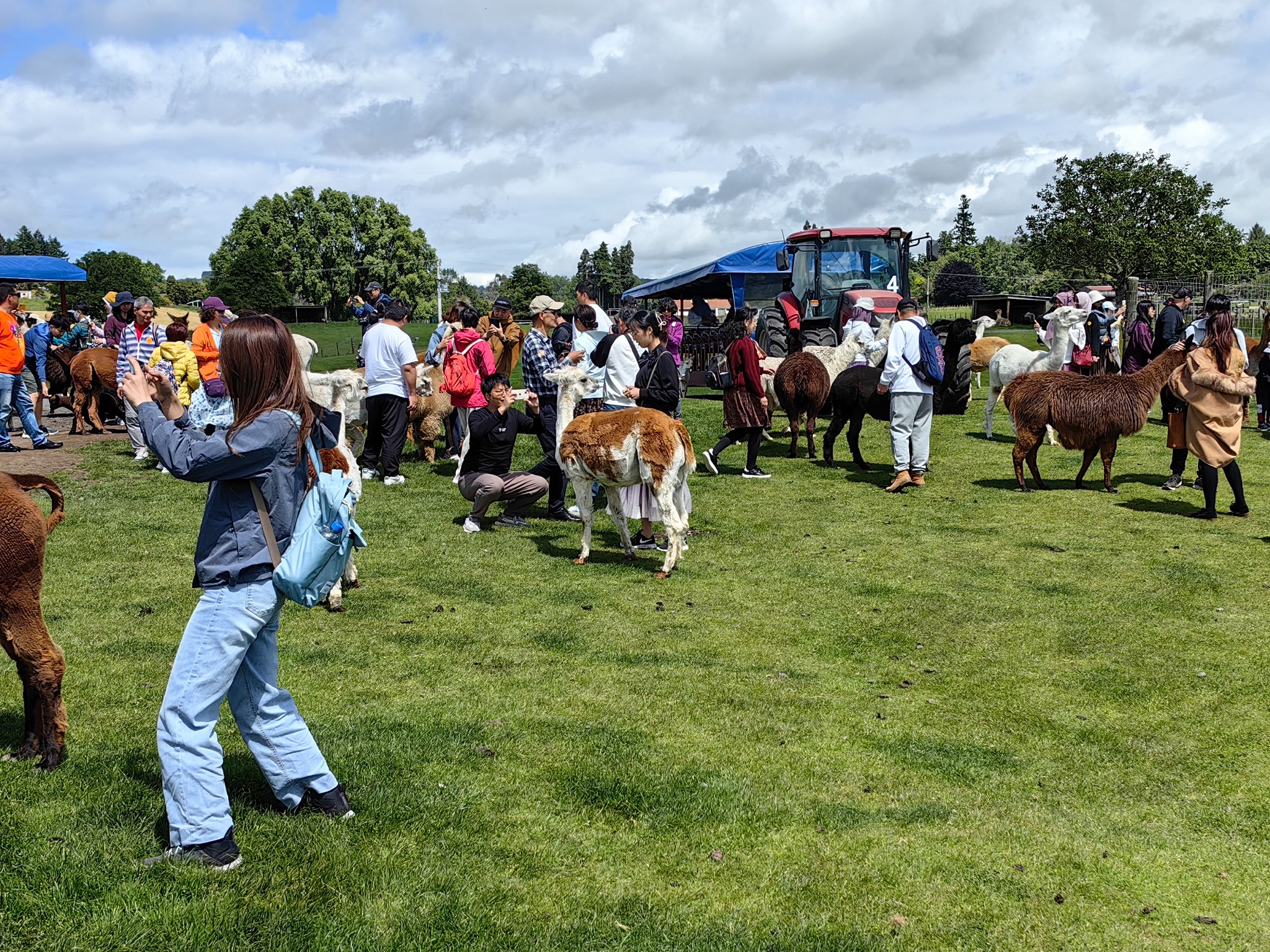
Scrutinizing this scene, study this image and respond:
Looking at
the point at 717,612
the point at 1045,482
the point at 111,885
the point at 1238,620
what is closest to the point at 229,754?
the point at 111,885

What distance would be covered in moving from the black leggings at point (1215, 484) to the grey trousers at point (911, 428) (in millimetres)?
2741

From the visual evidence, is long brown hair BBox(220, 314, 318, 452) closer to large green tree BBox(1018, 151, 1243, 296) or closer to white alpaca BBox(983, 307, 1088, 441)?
white alpaca BBox(983, 307, 1088, 441)

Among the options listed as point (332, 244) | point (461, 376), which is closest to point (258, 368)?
point (461, 376)

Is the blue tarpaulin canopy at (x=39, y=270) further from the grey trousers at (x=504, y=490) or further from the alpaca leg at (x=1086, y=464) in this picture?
the alpaca leg at (x=1086, y=464)

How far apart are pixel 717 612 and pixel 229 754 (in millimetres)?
3556

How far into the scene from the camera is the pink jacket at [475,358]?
34.2ft

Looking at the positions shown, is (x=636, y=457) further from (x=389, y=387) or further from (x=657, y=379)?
(x=389, y=387)

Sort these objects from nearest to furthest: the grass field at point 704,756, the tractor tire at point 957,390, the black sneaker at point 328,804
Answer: the grass field at point 704,756, the black sneaker at point 328,804, the tractor tire at point 957,390

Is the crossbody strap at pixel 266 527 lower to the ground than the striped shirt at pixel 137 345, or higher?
lower

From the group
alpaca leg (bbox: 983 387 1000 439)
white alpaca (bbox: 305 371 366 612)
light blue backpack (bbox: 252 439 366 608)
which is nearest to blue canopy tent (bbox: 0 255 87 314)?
white alpaca (bbox: 305 371 366 612)

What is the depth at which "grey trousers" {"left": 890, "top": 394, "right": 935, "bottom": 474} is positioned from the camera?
1097 cm

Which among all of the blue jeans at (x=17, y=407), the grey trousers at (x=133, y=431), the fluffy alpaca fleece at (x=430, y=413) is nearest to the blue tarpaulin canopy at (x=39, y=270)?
the blue jeans at (x=17, y=407)

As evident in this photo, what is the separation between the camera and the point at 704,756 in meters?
4.67

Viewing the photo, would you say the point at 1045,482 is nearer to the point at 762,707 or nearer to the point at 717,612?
the point at 717,612
